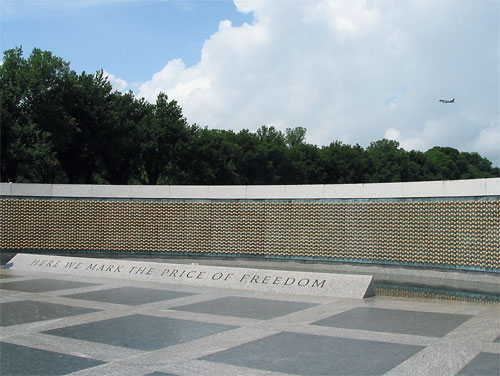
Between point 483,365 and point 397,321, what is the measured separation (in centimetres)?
275

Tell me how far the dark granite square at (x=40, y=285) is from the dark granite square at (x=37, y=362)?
19.4ft

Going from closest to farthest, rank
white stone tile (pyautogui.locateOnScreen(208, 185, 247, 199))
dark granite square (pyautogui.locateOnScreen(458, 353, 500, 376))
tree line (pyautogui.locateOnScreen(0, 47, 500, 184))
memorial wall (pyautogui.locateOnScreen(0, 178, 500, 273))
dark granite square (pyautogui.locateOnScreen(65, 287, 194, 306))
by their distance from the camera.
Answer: dark granite square (pyautogui.locateOnScreen(458, 353, 500, 376))
dark granite square (pyautogui.locateOnScreen(65, 287, 194, 306))
memorial wall (pyautogui.locateOnScreen(0, 178, 500, 273))
white stone tile (pyautogui.locateOnScreen(208, 185, 247, 199))
tree line (pyautogui.locateOnScreen(0, 47, 500, 184))

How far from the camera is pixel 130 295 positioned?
12.2m

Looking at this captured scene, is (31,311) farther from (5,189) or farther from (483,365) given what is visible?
(5,189)

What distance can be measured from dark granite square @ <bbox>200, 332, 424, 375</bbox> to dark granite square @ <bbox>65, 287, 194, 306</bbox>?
14.5ft

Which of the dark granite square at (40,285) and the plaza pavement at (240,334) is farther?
the dark granite square at (40,285)

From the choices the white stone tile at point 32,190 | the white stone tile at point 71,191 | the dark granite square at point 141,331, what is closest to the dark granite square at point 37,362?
the dark granite square at point 141,331

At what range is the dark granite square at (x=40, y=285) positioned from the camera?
1312cm

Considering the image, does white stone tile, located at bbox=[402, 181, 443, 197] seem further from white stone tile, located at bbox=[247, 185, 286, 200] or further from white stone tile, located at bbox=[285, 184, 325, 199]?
white stone tile, located at bbox=[247, 185, 286, 200]

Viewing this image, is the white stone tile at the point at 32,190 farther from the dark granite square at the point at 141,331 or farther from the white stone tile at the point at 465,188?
the white stone tile at the point at 465,188

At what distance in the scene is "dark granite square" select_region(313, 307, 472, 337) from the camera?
8359 millimetres

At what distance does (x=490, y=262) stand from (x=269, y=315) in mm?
8311

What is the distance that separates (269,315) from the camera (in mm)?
9680

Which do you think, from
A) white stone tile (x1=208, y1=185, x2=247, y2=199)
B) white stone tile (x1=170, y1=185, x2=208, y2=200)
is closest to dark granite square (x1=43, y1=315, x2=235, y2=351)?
white stone tile (x1=208, y1=185, x2=247, y2=199)
